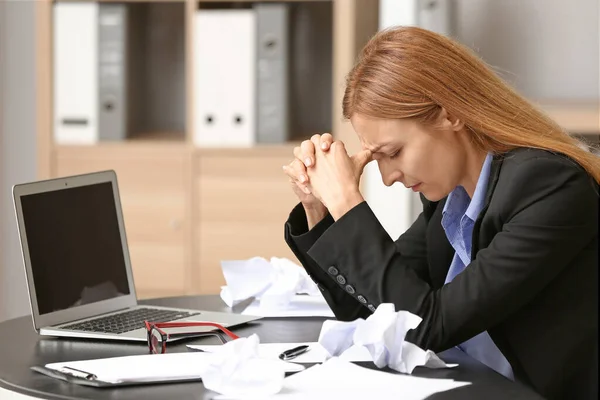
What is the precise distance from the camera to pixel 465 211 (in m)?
1.61

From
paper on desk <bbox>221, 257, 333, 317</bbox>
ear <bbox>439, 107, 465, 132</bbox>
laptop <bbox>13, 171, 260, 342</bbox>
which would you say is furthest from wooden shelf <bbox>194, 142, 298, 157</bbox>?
ear <bbox>439, 107, 465, 132</bbox>

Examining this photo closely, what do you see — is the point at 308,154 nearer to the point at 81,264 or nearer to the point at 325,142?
the point at 325,142

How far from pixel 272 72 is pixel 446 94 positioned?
1445 mm

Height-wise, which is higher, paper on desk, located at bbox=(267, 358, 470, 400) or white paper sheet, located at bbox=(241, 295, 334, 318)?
paper on desk, located at bbox=(267, 358, 470, 400)

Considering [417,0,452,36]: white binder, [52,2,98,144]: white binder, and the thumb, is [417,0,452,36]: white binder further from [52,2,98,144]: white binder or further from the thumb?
the thumb

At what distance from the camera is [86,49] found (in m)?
2.90

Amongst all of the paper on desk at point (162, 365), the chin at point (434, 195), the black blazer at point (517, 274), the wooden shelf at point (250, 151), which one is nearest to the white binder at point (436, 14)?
the wooden shelf at point (250, 151)

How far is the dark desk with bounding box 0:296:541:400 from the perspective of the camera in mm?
1152

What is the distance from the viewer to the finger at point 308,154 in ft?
4.95

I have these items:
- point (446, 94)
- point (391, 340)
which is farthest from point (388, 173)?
point (391, 340)

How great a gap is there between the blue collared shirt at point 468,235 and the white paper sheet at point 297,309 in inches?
8.8

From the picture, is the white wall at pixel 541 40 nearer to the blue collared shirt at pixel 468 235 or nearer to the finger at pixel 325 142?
the blue collared shirt at pixel 468 235

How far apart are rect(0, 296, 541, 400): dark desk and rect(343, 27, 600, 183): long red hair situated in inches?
13.1

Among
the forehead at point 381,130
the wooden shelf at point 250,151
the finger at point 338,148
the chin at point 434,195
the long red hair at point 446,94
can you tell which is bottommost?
the wooden shelf at point 250,151
